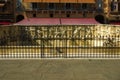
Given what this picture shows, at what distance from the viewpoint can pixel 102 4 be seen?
133 ft

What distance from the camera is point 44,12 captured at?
38.9 meters
